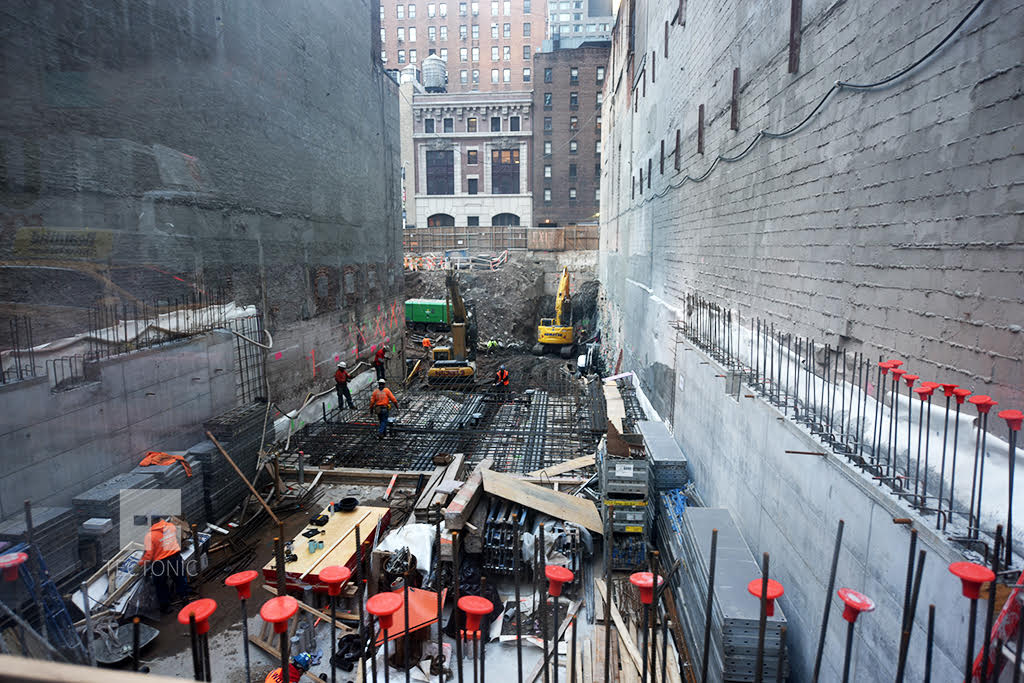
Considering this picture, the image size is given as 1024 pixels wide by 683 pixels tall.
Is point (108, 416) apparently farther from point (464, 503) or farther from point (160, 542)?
point (464, 503)

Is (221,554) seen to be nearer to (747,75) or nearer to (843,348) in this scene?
(843,348)

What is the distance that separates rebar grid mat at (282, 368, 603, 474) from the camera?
45.1ft

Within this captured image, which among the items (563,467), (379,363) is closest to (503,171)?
(379,363)

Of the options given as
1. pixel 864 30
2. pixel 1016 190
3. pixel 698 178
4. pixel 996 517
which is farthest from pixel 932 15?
pixel 698 178

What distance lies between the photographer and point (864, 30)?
18.6ft

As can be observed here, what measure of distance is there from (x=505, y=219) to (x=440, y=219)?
7346 mm

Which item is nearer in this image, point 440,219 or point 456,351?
point 456,351

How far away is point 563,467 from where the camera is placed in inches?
490

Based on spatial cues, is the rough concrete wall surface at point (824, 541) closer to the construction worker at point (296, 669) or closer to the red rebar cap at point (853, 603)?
the red rebar cap at point (853, 603)

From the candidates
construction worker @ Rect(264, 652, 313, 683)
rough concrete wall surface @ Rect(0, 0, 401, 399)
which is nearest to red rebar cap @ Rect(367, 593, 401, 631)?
construction worker @ Rect(264, 652, 313, 683)

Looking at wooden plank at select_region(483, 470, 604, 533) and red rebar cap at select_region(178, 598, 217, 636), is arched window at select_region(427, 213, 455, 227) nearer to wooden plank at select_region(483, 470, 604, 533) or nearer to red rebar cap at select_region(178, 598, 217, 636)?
wooden plank at select_region(483, 470, 604, 533)

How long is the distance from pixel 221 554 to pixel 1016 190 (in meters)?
11.2

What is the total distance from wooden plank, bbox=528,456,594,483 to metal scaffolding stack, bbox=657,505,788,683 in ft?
12.5

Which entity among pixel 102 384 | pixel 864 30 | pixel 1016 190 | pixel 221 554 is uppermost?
pixel 864 30
